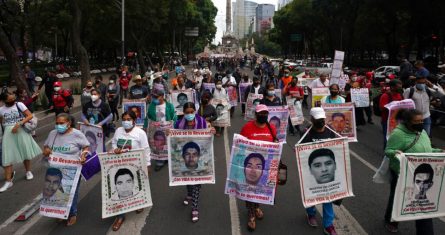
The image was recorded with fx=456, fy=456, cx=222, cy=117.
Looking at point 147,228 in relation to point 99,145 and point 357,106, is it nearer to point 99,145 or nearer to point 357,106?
point 99,145

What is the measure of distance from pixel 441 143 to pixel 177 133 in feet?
27.9

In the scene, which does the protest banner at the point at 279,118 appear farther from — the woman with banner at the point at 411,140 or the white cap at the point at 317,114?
the woman with banner at the point at 411,140

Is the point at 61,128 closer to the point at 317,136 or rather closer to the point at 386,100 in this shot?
the point at 317,136

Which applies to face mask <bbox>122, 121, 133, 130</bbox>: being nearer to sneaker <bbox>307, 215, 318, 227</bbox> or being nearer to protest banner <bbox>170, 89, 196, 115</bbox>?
sneaker <bbox>307, 215, 318, 227</bbox>

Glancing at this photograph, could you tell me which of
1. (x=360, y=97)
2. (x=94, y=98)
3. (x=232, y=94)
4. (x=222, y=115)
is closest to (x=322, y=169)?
(x=94, y=98)

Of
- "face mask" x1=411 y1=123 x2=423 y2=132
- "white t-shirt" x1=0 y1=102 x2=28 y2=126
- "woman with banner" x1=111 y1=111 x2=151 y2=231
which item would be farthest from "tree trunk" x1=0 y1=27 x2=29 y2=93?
"face mask" x1=411 y1=123 x2=423 y2=132

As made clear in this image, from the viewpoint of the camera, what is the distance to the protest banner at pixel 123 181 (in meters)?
5.73

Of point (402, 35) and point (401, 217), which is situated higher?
point (402, 35)

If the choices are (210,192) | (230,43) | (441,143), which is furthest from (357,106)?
(230,43)

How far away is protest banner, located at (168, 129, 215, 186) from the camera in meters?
6.21

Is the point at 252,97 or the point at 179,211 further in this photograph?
the point at 252,97

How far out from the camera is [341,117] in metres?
9.62

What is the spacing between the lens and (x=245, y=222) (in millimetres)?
6059

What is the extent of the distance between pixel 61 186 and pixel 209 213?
202 cm
